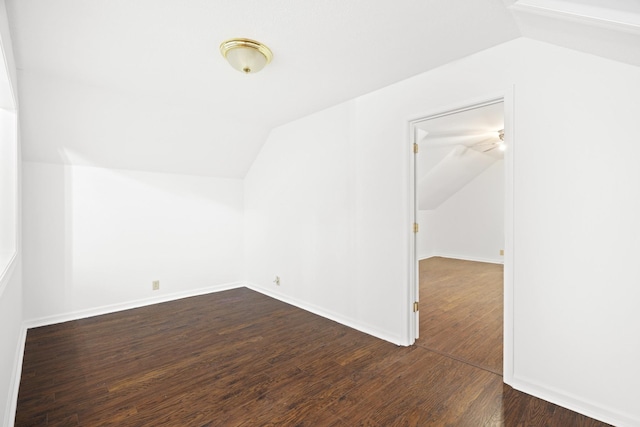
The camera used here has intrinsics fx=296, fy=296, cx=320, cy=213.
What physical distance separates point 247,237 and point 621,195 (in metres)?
4.21

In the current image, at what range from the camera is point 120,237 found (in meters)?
3.65

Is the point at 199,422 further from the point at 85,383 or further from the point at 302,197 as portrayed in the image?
the point at 302,197

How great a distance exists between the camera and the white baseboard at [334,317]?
9.05ft

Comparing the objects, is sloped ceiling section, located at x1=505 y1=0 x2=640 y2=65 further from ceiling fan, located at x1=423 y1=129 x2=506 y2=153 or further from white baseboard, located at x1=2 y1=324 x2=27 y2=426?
white baseboard, located at x1=2 y1=324 x2=27 y2=426

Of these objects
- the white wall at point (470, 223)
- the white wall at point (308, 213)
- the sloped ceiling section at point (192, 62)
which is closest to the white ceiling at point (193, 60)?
the sloped ceiling section at point (192, 62)

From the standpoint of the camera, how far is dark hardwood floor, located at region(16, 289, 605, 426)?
68.4 inches

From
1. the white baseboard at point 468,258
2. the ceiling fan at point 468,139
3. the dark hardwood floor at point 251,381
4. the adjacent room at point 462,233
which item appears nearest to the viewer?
the dark hardwood floor at point 251,381

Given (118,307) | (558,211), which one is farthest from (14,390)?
(558,211)

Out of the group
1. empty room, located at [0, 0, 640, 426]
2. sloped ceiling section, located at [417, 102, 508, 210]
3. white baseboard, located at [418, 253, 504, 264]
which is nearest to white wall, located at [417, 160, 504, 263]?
white baseboard, located at [418, 253, 504, 264]

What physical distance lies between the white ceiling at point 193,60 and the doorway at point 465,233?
61 centimetres

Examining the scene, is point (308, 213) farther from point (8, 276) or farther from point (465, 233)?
point (465, 233)

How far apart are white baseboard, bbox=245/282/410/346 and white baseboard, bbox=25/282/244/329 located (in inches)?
23.6

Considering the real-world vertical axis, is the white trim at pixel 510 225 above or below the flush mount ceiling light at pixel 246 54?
below

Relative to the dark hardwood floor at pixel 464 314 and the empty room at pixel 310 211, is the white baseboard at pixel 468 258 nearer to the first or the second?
the dark hardwood floor at pixel 464 314
